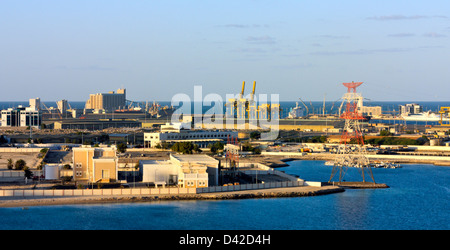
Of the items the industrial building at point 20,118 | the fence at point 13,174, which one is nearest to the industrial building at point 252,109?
the industrial building at point 20,118

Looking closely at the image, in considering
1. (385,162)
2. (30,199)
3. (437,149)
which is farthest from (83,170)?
(437,149)

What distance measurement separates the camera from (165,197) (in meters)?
15.1

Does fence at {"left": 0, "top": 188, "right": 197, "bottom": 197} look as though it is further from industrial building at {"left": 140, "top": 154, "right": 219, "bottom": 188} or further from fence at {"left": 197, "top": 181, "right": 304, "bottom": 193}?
fence at {"left": 197, "top": 181, "right": 304, "bottom": 193}

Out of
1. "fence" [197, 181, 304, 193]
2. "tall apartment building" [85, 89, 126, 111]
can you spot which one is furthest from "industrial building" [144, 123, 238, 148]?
"tall apartment building" [85, 89, 126, 111]

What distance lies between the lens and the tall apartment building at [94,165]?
654 inches

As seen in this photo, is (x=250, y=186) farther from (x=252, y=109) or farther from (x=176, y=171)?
(x=252, y=109)

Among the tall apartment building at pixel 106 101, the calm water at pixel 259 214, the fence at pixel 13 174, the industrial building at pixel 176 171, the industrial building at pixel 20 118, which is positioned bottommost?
the calm water at pixel 259 214

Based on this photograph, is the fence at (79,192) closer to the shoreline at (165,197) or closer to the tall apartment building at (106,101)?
the shoreline at (165,197)

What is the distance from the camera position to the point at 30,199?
14.5 meters

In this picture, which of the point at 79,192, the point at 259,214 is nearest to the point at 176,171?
the point at 79,192

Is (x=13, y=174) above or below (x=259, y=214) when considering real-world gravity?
above

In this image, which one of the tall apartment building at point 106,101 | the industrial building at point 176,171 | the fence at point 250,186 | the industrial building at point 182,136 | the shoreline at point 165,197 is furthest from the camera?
the tall apartment building at point 106,101

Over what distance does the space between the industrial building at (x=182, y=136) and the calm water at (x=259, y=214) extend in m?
14.7

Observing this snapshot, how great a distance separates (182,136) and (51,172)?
14158mm
